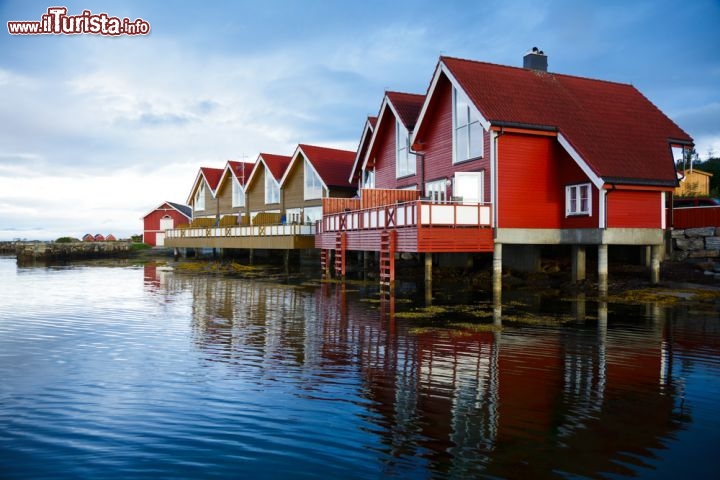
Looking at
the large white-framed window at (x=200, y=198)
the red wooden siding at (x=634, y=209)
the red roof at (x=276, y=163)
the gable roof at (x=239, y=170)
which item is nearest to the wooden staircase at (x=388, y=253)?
the red wooden siding at (x=634, y=209)

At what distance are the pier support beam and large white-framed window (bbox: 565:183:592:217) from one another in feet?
4.92

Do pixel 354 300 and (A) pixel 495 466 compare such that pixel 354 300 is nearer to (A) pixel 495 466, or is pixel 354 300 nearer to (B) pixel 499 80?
(B) pixel 499 80

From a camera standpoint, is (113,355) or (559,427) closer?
(559,427)

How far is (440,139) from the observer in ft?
88.1

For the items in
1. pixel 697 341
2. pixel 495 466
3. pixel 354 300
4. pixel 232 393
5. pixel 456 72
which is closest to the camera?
pixel 495 466

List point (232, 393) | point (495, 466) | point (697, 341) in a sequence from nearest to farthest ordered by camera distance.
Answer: point (495, 466) → point (232, 393) → point (697, 341)

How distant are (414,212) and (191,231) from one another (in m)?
36.2

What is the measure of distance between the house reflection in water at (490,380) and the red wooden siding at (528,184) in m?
6.90

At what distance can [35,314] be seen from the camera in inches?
728

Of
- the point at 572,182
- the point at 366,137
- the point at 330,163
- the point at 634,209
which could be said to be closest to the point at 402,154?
the point at 366,137

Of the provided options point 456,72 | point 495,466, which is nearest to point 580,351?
point 495,466

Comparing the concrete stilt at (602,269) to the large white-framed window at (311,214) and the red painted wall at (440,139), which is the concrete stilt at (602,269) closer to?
the red painted wall at (440,139)

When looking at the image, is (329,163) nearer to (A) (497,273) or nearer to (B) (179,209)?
(A) (497,273)

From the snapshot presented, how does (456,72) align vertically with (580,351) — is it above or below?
above
